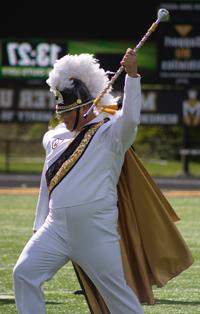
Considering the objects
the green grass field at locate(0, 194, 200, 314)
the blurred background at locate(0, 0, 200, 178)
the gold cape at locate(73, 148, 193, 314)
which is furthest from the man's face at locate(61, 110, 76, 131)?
the blurred background at locate(0, 0, 200, 178)

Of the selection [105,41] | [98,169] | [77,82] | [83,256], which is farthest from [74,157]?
[105,41]

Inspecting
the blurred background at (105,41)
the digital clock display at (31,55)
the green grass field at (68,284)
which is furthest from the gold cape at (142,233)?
the digital clock display at (31,55)

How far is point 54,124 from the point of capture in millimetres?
6758

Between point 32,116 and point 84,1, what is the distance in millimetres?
2857

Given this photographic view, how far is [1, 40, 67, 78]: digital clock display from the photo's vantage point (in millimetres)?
21719

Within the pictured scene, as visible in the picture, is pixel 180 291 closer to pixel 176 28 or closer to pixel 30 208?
pixel 30 208

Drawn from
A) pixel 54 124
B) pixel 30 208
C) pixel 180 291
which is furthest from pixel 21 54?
pixel 54 124

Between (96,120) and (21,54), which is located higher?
(96,120)

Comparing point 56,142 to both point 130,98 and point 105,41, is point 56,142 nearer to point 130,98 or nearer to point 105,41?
point 130,98

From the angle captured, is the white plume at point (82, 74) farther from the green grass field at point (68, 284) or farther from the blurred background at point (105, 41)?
the blurred background at point (105, 41)

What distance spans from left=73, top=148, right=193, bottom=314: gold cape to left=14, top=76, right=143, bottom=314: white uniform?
252 millimetres

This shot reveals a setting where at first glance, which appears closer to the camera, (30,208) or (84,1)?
(30,208)

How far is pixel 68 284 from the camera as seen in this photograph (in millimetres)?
9359

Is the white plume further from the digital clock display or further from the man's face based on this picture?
the digital clock display
